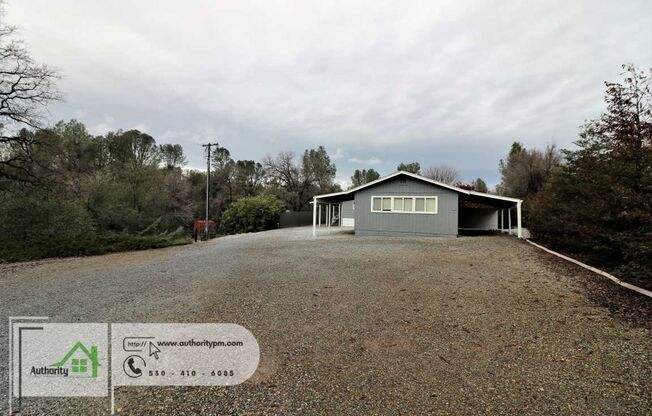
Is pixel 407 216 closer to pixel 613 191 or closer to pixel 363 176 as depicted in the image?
pixel 613 191

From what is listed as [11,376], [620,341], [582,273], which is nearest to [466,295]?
[620,341]

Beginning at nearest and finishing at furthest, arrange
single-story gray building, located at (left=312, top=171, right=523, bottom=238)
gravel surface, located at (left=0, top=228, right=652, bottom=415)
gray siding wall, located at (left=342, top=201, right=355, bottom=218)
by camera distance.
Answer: gravel surface, located at (left=0, top=228, right=652, bottom=415) < single-story gray building, located at (left=312, top=171, right=523, bottom=238) < gray siding wall, located at (left=342, top=201, right=355, bottom=218)

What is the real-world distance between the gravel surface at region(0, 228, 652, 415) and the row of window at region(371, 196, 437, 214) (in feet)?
25.4

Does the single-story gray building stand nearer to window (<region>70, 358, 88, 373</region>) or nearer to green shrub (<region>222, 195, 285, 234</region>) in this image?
green shrub (<region>222, 195, 285, 234</region>)

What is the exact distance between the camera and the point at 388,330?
11.3 feet

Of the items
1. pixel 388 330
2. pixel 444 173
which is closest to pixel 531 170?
pixel 444 173

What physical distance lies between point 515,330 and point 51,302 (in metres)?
6.82

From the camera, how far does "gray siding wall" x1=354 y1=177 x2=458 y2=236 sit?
1439 centimetres

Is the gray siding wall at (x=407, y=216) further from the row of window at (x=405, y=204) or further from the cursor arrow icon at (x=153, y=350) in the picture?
the cursor arrow icon at (x=153, y=350)
